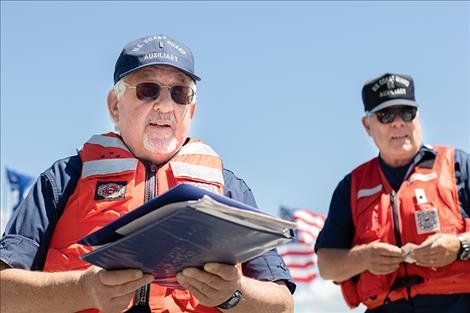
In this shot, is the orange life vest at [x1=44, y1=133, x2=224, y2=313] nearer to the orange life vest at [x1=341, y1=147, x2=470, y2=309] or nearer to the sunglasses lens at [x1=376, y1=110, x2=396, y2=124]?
the orange life vest at [x1=341, y1=147, x2=470, y2=309]

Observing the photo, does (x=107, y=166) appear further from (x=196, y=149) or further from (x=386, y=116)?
(x=386, y=116)

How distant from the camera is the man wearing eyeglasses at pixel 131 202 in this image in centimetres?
324

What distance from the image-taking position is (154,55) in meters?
3.84

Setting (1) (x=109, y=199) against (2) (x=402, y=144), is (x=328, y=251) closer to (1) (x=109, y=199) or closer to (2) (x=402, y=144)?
(2) (x=402, y=144)

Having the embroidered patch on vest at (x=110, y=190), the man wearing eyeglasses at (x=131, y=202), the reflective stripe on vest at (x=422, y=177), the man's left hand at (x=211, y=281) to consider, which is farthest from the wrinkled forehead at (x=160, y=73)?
the reflective stripe on vest at (x=422, y=177)

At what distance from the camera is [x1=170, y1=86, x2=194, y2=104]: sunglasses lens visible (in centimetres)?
386

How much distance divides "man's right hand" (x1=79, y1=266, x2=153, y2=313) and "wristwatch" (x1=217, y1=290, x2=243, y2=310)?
1.30 ft

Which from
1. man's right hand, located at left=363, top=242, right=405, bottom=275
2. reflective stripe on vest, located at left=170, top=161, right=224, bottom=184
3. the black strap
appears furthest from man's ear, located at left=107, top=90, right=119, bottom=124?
man's right hand, located at left=363, top=242, right=405, bottom=275

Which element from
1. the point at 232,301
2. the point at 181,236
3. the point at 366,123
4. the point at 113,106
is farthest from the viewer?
the point at 366,123

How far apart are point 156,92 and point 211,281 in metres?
1.19

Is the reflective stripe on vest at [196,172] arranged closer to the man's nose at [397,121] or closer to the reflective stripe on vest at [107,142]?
the reflective stripe on vest at [107,142]

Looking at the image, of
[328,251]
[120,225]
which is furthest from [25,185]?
[120,225]

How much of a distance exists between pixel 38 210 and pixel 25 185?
2464 centimetres

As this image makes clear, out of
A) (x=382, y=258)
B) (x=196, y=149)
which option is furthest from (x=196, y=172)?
(x=382, y=258)
